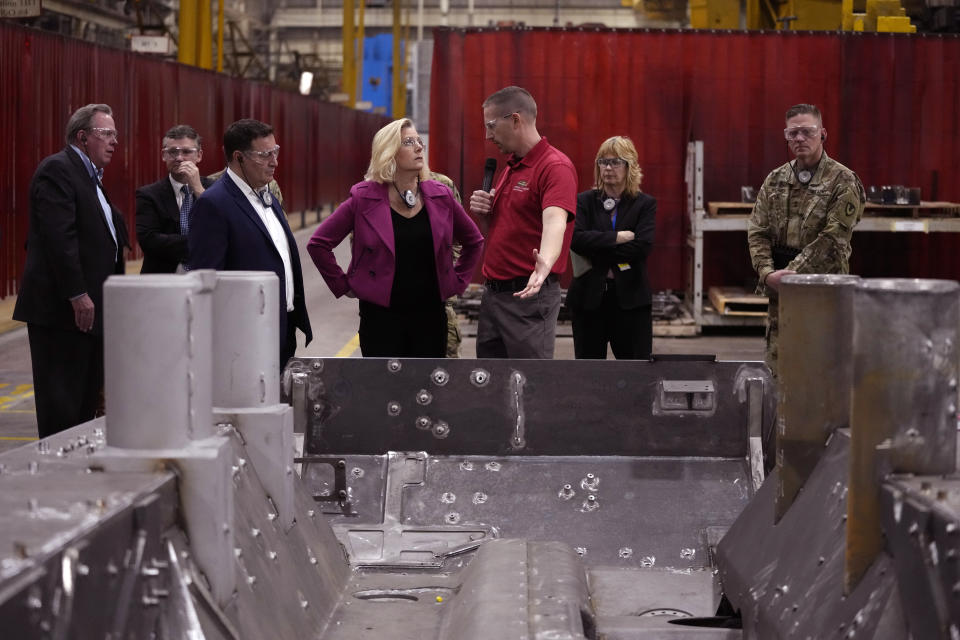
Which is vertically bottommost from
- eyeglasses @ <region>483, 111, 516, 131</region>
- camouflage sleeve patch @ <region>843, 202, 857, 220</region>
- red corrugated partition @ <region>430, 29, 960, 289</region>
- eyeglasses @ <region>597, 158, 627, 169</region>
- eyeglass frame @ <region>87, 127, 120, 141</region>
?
camouflage sleeve patch @ <region>843, 202, 857, 220</region>

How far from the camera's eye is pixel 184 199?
23.4 ft

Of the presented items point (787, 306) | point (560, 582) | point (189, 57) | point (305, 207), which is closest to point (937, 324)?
point (787, 306)

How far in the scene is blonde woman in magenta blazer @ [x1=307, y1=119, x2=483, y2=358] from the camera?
19.6ft

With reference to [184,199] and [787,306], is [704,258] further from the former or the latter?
[787,306]

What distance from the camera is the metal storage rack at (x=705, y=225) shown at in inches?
472

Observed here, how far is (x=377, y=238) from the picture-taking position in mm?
5969

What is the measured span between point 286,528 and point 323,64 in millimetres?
46083

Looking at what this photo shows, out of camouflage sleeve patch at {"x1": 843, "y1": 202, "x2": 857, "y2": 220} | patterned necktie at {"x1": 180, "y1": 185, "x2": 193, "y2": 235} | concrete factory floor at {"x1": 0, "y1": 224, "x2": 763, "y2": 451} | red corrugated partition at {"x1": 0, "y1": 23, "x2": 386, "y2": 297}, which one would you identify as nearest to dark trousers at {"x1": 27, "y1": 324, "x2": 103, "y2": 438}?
patterned necktie at {"x1": 180, "y1": 185, "x2": 193, "y2": 235}

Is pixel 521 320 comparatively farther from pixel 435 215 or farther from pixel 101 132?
pixel 101 132

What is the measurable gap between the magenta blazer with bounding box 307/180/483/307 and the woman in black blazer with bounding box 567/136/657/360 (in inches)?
51.3

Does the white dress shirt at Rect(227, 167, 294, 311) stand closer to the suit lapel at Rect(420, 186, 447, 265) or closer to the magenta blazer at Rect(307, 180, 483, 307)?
the magenta blazer at Rect(307, 180, 483, 307)

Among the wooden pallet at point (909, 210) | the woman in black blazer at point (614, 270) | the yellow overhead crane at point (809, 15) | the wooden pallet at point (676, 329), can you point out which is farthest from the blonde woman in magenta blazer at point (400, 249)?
the yellow overhead crane at point (809, 15)

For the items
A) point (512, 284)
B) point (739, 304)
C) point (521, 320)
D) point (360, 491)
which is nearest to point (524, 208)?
point (512, 284)

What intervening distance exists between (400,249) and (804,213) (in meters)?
2.21
